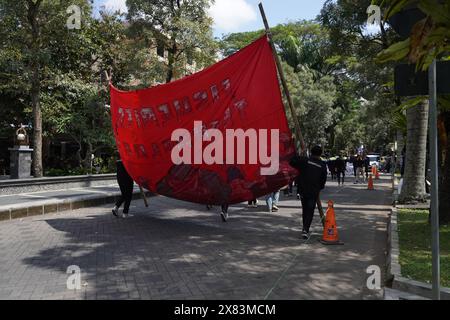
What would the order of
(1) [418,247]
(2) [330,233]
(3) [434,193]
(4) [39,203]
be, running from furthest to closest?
(4) [39,203] → (2) [330,233] → (1) [418,247] → (3) [434,193]

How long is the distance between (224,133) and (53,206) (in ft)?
18.1

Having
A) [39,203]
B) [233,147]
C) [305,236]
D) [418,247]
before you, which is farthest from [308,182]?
[39,203]

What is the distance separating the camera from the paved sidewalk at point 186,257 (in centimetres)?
548

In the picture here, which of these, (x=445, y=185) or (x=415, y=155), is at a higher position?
(x=415, y=155)

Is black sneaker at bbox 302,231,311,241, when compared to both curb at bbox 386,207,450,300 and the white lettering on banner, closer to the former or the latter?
the white lettering on banner

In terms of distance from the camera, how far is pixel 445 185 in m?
9.49

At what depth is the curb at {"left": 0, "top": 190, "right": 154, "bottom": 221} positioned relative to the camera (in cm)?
1060

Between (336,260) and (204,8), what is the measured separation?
56.6 feet

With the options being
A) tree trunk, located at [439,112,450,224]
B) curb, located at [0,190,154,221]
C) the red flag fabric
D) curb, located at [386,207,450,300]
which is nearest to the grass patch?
curb, located at [386,207,450,300]

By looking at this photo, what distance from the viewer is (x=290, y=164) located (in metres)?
8.64

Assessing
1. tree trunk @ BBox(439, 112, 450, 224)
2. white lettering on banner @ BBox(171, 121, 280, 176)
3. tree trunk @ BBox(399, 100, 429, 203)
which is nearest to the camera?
white lettering on banner @ BBox(171, 121, 280, 176)

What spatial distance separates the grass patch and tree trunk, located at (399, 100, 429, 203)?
2.25 metres

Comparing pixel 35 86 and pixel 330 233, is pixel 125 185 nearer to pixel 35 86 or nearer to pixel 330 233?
pixel 330 233

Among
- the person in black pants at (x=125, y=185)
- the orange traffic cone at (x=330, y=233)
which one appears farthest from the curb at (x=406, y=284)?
the person in black pants at (x=125, y=185)
